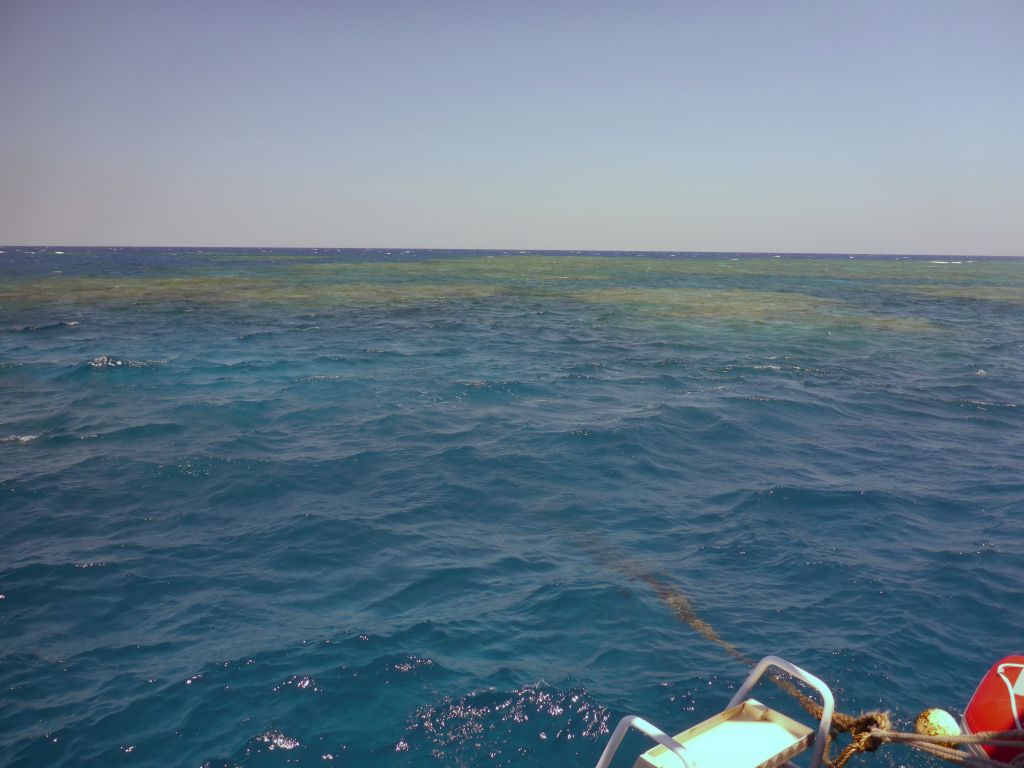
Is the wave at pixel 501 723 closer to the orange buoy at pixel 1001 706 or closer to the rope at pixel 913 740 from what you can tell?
the rope at pixel 913 740

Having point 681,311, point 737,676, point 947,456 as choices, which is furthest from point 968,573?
point 681,311

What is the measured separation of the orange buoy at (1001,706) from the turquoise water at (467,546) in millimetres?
3225

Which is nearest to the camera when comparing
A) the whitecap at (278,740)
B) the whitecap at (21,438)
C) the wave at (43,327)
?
the whitecap at (278,740)

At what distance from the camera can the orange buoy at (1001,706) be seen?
17.6ft

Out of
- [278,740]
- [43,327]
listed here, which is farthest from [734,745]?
[43,327]

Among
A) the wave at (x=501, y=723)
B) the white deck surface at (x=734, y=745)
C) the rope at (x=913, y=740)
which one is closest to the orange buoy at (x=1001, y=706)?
the rope at (x=913, y=740)

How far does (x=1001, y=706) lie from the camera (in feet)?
18.3

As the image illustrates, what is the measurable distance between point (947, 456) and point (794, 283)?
240ft

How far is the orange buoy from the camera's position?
17.6ft

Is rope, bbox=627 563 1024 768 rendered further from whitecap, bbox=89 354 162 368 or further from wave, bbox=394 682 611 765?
whitecap, bbox=89 354 162 368

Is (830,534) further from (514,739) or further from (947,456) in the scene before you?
(514,739)

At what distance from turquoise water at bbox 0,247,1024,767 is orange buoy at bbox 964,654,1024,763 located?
323cm

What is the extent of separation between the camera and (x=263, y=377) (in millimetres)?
25875

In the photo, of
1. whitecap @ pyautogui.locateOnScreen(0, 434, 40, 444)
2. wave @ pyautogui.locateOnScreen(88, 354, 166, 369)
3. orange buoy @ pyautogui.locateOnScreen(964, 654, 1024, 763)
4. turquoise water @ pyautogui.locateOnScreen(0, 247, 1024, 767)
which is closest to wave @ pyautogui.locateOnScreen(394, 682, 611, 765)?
turquoise water @ pyautogui.locateOnScreen(0, 247, 1024, 767)
